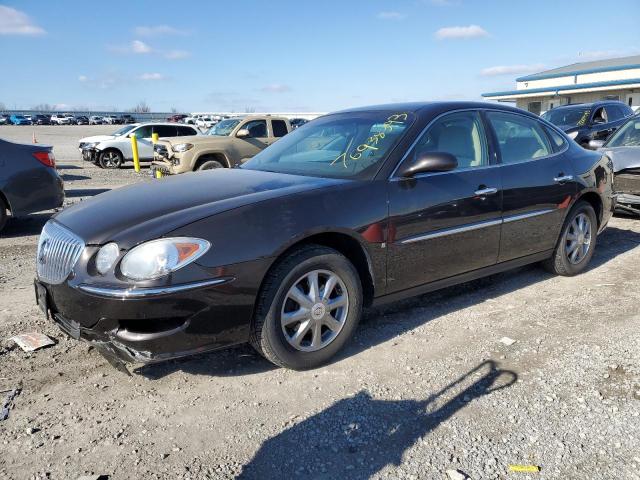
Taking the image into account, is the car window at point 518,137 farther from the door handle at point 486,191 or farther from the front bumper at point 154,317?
the front bumper at point 154,317

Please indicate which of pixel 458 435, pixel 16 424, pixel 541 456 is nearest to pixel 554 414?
pixel 541 456

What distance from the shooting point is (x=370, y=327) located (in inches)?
163

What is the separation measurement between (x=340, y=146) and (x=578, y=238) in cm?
278

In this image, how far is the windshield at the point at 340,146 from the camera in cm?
387

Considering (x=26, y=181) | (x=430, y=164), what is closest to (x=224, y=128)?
(x=26, y=181)

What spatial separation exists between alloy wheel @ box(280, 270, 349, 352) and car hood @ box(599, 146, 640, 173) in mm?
5877

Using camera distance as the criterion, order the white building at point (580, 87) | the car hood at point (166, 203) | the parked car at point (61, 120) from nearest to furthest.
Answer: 1. the car hood at point (166, 203)
2. the white building at point (580, 87)
3. the parked car at point (61, 120)

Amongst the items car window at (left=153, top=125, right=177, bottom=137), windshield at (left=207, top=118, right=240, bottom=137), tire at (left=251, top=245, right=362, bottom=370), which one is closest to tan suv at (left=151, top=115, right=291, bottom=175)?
windshield at (left=207, top=118, right=240, bottom=137)

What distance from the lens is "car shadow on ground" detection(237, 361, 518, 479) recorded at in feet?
8.22

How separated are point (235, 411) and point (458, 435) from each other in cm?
120

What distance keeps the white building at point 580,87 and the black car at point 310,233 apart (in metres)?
28.3

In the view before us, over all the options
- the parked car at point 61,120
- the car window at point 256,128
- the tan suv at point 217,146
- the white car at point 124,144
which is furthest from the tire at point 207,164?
the parked car at point 61,120

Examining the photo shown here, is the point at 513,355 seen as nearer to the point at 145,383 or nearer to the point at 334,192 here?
the point at 334,192

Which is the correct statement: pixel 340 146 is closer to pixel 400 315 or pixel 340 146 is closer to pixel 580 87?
pixel 400 315
